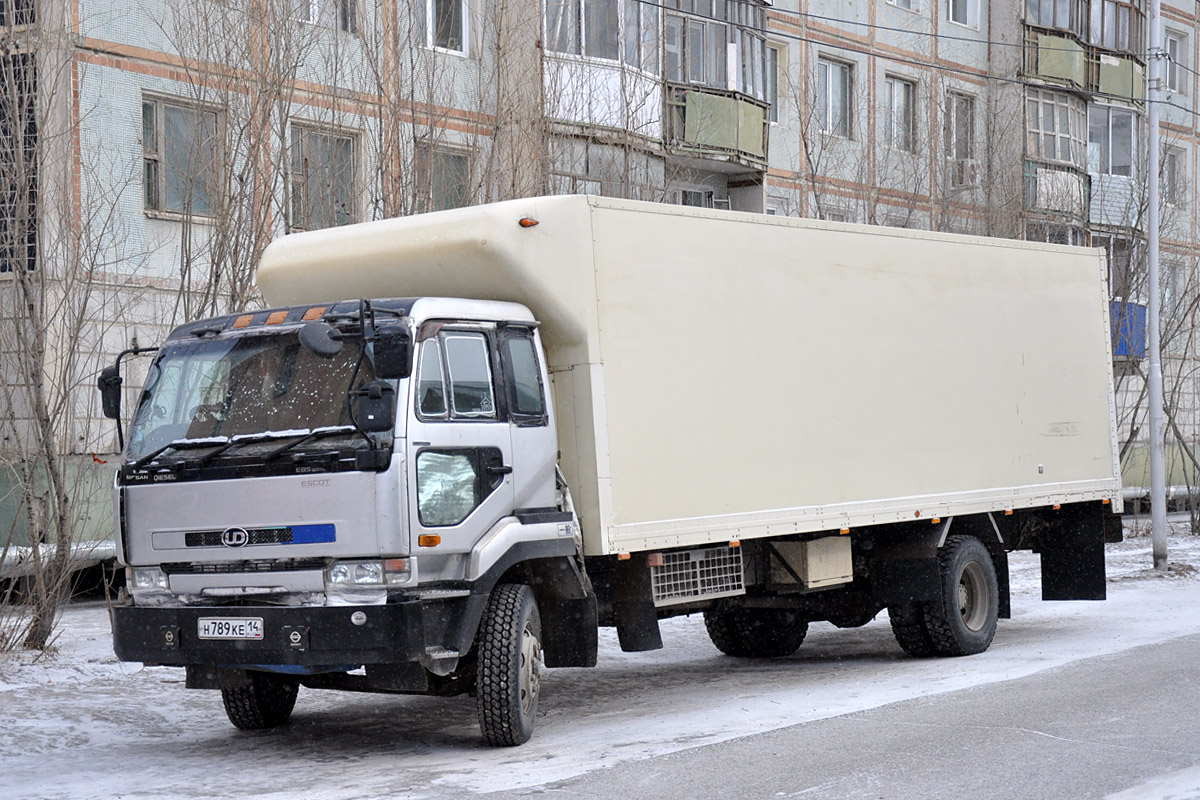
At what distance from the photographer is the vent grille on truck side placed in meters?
9.74

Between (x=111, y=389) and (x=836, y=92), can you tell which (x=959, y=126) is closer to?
(x=836, y=92)

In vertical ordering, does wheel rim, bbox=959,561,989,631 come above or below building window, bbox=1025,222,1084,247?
below

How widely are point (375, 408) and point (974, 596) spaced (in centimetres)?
641

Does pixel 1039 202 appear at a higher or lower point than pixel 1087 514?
higher

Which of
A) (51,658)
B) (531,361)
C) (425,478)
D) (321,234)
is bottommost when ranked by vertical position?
(51,658)

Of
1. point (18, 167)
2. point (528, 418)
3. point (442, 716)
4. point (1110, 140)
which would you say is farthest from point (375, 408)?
point (1110, 140)

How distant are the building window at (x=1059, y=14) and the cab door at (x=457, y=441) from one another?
26488mm

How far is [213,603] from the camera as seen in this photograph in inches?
323

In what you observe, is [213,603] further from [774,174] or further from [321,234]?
[774,174]

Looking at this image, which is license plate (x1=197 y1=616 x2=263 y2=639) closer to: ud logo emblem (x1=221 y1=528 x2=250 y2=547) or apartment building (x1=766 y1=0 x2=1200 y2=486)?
ud logo emblem (x1=221 y1=528 x2=250 y2=547)

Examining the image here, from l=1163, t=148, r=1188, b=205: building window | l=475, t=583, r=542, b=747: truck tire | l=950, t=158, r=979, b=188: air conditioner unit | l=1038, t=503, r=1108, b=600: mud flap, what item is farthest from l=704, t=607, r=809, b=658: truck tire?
l=1163, t=148, r=1188, b=205: building window

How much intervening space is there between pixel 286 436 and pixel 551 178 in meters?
10.6

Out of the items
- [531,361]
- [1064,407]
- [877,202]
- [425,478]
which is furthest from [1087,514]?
[877,202]

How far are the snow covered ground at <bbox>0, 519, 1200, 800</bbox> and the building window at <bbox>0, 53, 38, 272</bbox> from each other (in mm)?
3279
